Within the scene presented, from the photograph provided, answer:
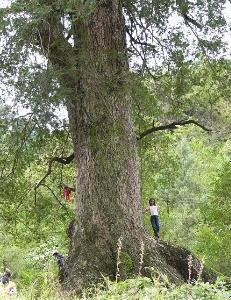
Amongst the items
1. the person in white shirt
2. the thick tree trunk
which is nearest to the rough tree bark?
the thick tree trunk

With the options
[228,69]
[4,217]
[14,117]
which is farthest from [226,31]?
[4,217]

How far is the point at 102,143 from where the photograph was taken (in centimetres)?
842

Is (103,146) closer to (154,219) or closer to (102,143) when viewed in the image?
(102,143)

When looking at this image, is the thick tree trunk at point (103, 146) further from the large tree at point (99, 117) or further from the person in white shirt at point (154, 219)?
the person in white shirt at point (154, 219)

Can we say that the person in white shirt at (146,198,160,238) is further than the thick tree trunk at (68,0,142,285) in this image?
Yes

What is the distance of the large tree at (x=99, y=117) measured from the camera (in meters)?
7.95

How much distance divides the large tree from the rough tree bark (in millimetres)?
15

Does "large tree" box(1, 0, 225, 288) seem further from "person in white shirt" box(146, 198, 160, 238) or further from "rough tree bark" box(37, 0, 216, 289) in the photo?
"person in white shirt" box(146, 198, 160, 238)

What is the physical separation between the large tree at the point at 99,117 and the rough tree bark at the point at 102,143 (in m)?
0.01

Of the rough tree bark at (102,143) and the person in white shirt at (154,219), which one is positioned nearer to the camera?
the rough tree bark at (102,143)

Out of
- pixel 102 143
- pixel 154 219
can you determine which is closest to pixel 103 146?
pixel 102 143

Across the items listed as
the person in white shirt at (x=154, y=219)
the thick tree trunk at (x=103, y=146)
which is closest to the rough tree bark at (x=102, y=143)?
the thick tree trunk at (x=103, y=146)

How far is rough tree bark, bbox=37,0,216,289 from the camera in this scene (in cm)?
814

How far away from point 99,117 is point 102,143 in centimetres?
40
